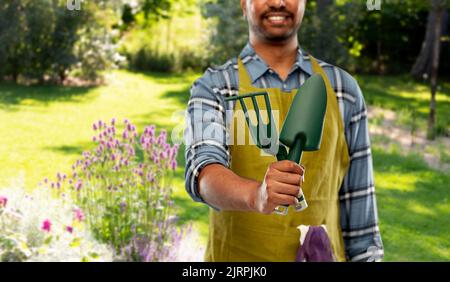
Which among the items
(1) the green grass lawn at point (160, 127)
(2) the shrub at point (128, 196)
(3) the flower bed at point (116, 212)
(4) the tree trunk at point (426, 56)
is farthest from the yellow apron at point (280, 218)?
(4) the tree trunk at point (426, 56)

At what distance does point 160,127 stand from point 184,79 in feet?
21.8

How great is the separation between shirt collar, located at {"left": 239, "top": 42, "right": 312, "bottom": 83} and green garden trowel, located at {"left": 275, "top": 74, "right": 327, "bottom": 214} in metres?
0.67

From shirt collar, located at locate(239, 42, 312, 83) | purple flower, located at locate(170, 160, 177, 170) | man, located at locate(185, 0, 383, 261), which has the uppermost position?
shirt collar, located at locate(239, 42, 312, 83)

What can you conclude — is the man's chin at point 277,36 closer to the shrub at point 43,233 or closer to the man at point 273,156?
the man at point 273,156

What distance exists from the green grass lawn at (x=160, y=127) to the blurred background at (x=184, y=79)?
2cm

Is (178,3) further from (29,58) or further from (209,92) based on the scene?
(209,92)

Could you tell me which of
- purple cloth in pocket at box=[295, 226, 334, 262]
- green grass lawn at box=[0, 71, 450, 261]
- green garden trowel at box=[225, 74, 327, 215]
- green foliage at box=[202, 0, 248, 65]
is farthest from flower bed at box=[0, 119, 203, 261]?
green foliage at box=[202, 0, 248, 65]

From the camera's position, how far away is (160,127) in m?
11.9

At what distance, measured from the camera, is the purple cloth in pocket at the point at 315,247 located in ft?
6.13

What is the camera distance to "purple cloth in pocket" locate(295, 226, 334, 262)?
1867 millimetres

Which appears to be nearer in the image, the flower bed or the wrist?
the wrist

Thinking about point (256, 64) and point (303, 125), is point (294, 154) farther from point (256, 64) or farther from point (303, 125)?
point (256, 64)

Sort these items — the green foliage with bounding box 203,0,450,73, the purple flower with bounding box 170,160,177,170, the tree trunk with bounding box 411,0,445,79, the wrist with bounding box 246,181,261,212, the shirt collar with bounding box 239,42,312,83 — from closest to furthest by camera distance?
the wrist with bounding box 246,181,261,212 → the shirt collar with bounding box 239,42,312,83 → the purple flower with bounding box 170,160,177,170 → the green foliage with bounding box 203,0,450,73 → the tree trunk with bounding box 411,0,445,79

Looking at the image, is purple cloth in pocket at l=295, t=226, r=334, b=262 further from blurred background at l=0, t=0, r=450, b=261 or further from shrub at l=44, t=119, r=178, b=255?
shrub at l=44, t=119, r=178, b=255
